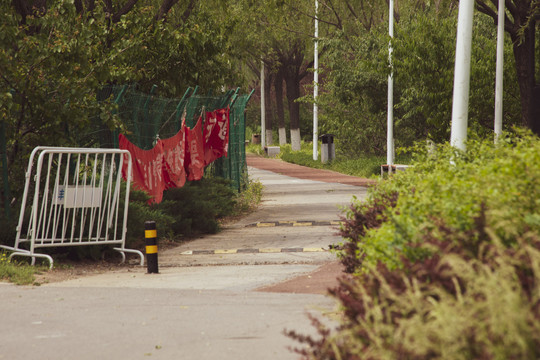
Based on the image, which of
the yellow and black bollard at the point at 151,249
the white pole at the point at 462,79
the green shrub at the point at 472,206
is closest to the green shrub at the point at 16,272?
the yellow and black bollard at the point at 151,249

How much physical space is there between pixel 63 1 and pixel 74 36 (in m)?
2.33

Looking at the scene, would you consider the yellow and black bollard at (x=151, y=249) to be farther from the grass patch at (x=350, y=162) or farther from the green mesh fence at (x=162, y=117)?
the grass patch at (x=350, y=162)

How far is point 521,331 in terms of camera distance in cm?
324

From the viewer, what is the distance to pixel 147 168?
43.8 ft

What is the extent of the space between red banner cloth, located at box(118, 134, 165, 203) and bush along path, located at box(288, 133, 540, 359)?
710 cm

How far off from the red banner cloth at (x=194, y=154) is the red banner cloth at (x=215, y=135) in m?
1.13

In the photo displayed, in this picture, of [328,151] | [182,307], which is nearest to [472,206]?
[182,307]

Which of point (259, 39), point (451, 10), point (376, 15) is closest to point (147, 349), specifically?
point (451, 10)

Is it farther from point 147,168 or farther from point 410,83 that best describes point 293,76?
point 147,168

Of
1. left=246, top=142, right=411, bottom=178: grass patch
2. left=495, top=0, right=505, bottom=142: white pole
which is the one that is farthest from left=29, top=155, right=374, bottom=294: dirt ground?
left=246, top=142, right=411, bottom=178: grass patch

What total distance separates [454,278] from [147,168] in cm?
983

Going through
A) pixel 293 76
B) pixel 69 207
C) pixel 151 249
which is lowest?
pixel 151 249

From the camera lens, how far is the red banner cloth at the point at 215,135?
1767 centimetres

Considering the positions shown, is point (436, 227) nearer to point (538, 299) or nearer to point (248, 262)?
point (538, 299)
